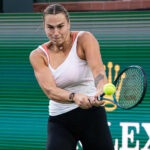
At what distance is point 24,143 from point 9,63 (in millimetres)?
1244

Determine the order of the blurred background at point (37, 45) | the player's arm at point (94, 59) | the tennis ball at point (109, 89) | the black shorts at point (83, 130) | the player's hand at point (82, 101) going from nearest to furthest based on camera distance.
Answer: the tennis ball at point (109, 89), the player's hand at point (82, 101), the player's arm at point (94, 59), the black shorts at point (83, 130), the blurred background at point (37, 45)

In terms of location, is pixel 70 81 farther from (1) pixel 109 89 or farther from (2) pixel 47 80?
(1) pixel 109 89

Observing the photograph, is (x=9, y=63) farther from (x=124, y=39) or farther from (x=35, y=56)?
(x=35, y=56)

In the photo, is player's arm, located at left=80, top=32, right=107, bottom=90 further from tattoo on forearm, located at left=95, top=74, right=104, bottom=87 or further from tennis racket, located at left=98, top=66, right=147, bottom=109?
tennis racket, located at left=98, top=66, right=147, bottom=109

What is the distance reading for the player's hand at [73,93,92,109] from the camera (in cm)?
306

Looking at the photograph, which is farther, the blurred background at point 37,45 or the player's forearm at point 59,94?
the blurred background at point 37,45

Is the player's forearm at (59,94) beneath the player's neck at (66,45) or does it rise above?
beneath

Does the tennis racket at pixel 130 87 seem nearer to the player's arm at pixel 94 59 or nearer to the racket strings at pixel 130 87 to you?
the racket strings at pixel 130 87

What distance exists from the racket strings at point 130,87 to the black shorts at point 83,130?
226mm

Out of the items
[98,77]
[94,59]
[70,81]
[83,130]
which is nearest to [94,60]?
[94,59]

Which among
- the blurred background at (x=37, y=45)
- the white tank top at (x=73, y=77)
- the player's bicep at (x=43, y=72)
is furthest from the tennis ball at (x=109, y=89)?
the blurred background at (x=37, y=45)

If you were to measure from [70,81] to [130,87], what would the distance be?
0.46 m

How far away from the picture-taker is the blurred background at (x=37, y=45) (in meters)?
6.02

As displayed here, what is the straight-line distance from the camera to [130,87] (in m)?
3.20
